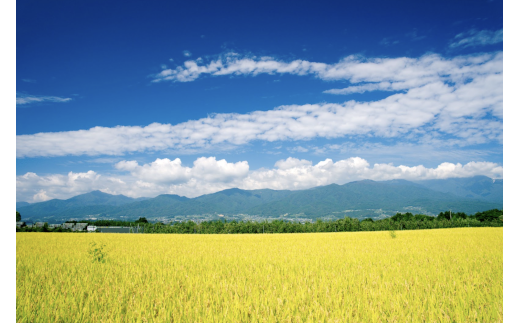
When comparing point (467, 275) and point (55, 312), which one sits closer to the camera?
point (55, 312)

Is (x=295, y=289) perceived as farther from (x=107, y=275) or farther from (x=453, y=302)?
(x=107, y=275)

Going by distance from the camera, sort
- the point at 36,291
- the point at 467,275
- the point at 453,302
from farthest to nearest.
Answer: the point at 467,275 < the point at 36,291 < the point at 453,302

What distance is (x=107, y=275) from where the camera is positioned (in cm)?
719

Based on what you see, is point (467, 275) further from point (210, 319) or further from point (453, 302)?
point (210, 319)

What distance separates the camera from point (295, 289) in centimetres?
567

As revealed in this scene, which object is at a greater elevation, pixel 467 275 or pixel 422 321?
pixel 422 321

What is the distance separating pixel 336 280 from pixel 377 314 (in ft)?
7.06

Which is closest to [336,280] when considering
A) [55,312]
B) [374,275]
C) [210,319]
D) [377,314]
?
[374,275]
